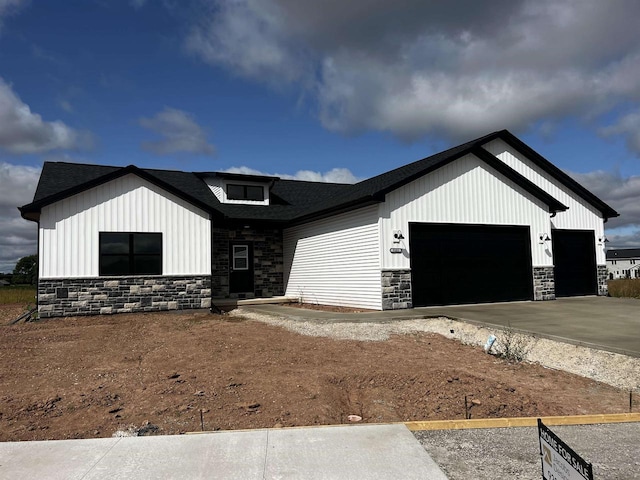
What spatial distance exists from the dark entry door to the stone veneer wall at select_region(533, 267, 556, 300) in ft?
36.5

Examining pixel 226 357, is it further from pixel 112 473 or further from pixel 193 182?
pixel 193 182

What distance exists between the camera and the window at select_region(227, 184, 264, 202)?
20.0 meters

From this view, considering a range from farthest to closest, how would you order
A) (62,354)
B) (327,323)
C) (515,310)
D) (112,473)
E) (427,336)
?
(515,310) < (327,323) < (427,336) < (62,354) < (112,473)

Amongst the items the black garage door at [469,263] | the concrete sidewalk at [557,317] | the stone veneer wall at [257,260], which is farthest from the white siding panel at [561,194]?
the stone veneer wall at [257,260]

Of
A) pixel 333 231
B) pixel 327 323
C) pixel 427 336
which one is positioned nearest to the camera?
pixel 427 336

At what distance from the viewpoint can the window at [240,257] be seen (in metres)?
18.8

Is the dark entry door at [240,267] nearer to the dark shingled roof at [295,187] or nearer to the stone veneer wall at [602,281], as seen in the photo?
the dark shingled roof at [295,187]

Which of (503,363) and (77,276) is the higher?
(77,276)

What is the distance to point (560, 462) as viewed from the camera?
2.39m

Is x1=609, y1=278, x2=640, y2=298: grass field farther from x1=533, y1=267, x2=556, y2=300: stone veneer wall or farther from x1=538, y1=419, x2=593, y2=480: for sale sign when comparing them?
x1=538, y1=419, x2=593, y2=480: for sale sign

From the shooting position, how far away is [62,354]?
8844mm

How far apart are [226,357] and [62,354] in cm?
352

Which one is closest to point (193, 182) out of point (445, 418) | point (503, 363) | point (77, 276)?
point (77, 276)

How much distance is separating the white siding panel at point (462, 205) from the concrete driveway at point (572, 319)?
7.50 ft
